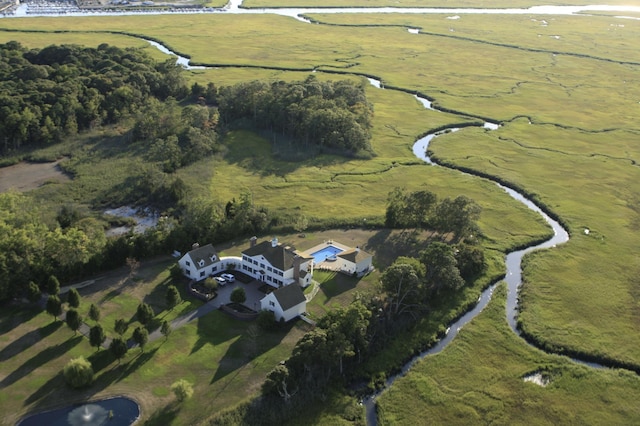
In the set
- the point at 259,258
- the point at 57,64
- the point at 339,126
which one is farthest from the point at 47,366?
the point at 57,64

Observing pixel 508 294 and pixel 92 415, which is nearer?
pixel 92 415

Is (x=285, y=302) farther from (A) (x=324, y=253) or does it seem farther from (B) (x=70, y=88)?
(B) (x=70, y=88)

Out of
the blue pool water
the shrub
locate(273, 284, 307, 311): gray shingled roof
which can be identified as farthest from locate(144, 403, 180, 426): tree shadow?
the blue pool water

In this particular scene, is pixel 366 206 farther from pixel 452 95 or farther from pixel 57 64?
pixel 57 64

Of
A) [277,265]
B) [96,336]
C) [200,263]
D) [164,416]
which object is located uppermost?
[277,265]

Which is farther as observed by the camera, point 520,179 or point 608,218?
point 520,179

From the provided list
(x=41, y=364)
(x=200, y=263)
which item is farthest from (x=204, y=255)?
(x=41, y=364)
